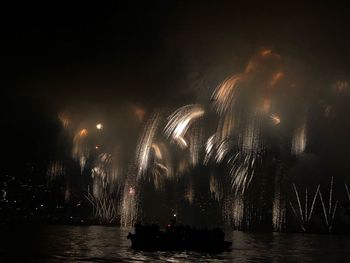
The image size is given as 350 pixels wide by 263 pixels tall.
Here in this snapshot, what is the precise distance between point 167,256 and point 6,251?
17730 millimetres

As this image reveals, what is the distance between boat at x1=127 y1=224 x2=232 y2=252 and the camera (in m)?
63.1

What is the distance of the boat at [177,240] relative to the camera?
63062mm

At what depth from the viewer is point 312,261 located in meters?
55.8

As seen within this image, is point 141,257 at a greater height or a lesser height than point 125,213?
lesser

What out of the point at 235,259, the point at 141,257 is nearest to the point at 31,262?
the point at 141,257

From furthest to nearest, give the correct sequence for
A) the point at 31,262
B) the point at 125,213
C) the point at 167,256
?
the point at 125,213 < the point at 167,256 < the point at 31,262

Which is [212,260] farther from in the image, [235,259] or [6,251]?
[6,251]

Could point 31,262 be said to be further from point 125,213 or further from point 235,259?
point 125,213

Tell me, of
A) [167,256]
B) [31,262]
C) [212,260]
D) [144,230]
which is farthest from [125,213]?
[31,262]

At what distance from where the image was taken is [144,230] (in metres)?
64.2

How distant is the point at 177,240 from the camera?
2496 inches

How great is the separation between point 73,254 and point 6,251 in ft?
Result: 26.3

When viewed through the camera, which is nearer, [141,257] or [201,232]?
[141,257]

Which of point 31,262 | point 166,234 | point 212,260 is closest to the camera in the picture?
point 31,262
